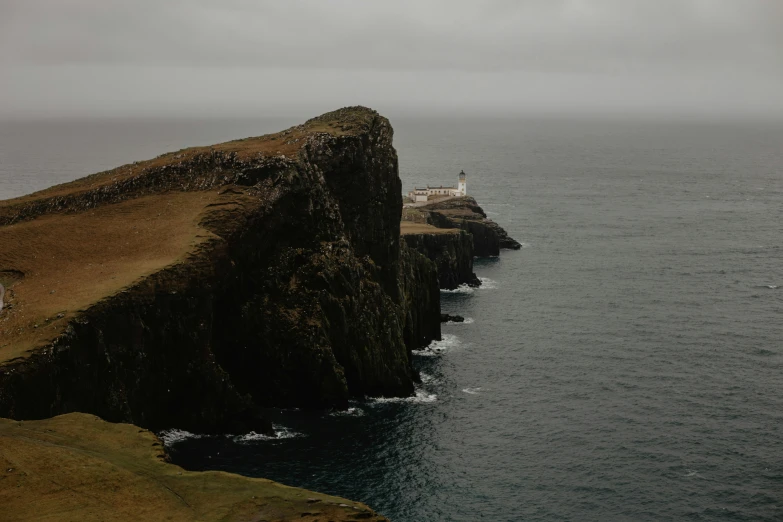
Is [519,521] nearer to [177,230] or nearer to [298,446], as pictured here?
[298,446]

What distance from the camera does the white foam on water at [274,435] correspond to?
8866 centimetres

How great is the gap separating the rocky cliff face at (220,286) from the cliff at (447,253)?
33.7m

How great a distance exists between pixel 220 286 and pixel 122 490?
40042 millimetres

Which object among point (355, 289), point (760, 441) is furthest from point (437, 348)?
point (760, 441)

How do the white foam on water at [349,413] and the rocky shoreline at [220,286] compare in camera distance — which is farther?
the white foam on water at [349,413]

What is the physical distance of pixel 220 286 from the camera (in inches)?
3777

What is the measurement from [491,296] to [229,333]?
6793cm

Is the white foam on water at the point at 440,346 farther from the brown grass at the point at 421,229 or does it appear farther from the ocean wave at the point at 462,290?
the brown grass at the point at 421,229

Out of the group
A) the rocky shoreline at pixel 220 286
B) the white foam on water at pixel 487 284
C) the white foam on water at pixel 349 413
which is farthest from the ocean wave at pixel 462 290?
the white foam on water at pixel 349 413

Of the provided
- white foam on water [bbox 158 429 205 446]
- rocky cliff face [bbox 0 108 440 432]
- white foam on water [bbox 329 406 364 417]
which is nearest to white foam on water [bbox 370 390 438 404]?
rocky cliff face [bbox 0 108 440 432]

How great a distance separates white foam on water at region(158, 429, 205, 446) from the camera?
281 feet

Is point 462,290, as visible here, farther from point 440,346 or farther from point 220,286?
point 220,286

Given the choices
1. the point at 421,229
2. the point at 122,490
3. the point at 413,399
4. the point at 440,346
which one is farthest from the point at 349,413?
the point at 421,229

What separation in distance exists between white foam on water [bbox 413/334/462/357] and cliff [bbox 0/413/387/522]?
6098cm
